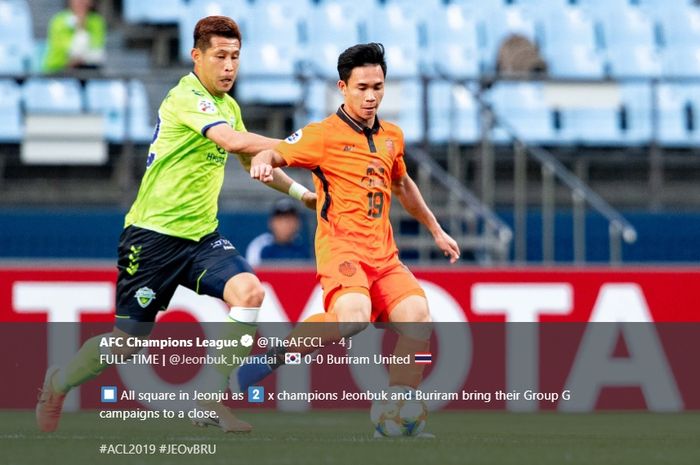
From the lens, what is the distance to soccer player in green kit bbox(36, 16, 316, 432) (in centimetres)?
775

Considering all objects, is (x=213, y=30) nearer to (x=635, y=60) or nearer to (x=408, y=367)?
(x=408, y=367)

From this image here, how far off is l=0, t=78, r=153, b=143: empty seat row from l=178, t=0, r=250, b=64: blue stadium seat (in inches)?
45.8

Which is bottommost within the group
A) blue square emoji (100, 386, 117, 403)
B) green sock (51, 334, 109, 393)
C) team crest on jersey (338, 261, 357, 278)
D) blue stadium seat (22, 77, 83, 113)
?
blue square emoji (100, 386, 117, 403)

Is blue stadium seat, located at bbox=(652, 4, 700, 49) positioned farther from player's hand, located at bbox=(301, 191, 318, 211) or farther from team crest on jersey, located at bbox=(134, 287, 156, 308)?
team crest on jersey, located at bbox=(134, 287, 156, 308)

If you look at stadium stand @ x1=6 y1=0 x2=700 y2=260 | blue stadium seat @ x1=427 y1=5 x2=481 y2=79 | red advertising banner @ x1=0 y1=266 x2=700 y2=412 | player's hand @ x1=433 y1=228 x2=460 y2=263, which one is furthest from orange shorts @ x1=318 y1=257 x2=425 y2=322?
blue stadium seat @ x1=427 y1=5 x2=481 y2=79

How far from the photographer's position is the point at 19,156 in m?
13.9

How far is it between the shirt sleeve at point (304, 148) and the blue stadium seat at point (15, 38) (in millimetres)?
8582

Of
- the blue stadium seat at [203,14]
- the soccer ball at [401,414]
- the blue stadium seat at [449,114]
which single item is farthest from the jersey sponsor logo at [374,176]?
the blue stadium seat at [203,14]

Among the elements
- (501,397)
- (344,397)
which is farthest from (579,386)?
(344,397)

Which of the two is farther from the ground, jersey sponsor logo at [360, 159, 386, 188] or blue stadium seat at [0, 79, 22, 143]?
blue stadium seat at [0, 79, 22, 143]

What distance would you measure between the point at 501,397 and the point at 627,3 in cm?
743

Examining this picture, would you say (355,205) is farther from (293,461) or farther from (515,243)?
(515,243)

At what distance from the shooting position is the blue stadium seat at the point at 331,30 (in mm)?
16016

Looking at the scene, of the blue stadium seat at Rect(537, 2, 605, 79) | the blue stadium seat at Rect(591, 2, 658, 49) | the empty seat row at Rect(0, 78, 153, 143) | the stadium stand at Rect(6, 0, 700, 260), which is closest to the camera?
the stadium stand at Rect(6, 0, 700, 260)
